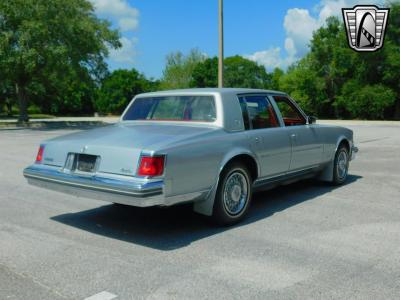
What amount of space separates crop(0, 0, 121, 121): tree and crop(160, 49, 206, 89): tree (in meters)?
46.3

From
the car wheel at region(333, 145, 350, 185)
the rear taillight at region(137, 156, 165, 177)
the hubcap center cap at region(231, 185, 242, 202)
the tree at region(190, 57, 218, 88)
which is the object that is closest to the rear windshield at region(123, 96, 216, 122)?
the hubcap center cap at region(231, 185, 242, 202)

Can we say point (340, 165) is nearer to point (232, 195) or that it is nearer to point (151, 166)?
point (232, 195)

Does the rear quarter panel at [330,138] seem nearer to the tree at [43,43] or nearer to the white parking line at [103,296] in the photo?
the white parking line at [103,296]

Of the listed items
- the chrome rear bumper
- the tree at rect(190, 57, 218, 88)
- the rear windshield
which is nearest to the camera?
the chrome rear bumper

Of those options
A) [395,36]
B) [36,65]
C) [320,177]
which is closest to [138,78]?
[395,36]

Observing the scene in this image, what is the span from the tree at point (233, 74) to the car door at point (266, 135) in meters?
67.9

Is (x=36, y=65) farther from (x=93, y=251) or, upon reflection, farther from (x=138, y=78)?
(x=138, y=78)

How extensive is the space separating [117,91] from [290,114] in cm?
6469

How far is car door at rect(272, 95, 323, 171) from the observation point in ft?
21.8

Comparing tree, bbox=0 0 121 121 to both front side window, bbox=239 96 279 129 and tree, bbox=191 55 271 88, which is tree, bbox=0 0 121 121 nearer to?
front side window, bbox=239 96 279 129

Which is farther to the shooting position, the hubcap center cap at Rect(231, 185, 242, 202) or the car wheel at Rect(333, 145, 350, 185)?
the car wheel at Rect(333, 145, 350, 185)

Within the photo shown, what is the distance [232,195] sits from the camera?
18.1ft

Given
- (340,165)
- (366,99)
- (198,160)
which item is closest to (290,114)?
(340,165)

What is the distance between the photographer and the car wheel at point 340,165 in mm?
7869
